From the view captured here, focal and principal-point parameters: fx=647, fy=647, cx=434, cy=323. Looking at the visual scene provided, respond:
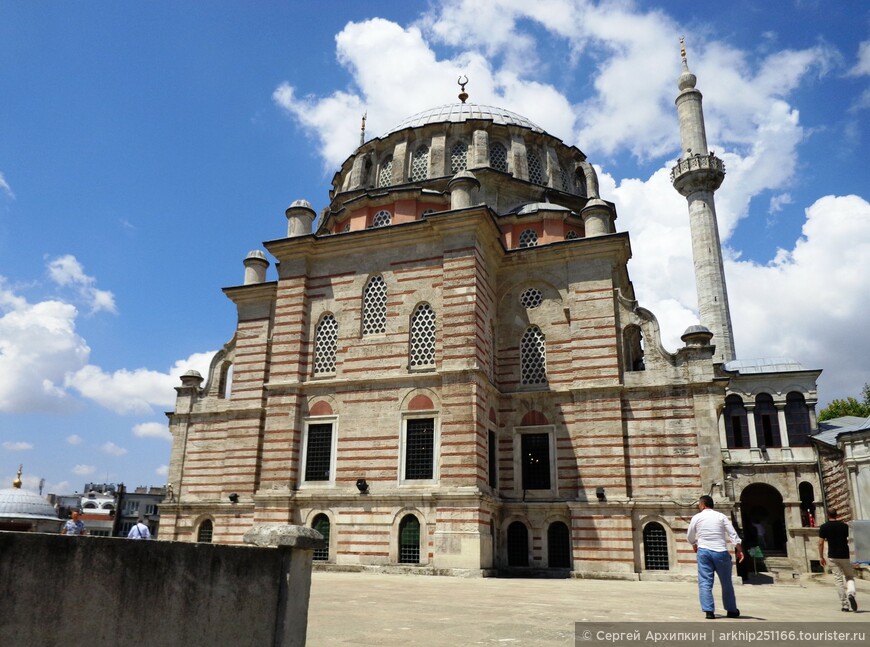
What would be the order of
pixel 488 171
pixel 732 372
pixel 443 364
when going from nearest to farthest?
pixel 443 364
pixel 488 171
pixel 732 372

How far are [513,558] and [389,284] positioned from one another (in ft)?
30.8

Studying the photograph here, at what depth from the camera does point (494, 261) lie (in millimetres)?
22234

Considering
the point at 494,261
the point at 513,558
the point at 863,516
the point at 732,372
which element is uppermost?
the point at 494,261

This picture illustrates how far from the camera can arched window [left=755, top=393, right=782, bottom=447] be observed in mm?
29078

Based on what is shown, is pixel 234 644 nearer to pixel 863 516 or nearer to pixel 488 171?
pixel 863 516

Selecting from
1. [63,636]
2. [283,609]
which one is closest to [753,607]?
[283,609]

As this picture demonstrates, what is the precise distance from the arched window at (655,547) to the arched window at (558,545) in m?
2.19

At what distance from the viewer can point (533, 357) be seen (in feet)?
70.3

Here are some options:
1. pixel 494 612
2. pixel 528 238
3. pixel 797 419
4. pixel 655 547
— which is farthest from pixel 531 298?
pixel 797 419

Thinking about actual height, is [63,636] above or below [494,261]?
below

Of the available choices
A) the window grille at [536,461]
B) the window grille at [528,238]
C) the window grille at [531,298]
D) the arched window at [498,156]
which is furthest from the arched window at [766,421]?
the arched window at [498,156]

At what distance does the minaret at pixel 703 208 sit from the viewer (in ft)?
108

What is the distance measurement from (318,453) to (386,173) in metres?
12.7

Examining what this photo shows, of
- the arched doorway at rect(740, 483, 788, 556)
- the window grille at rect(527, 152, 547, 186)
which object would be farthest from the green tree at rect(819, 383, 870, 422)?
the window grille at rect(527, 152, 547, 186)
